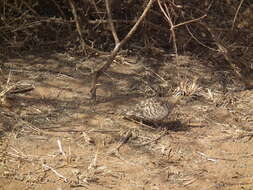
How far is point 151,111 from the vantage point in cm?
396

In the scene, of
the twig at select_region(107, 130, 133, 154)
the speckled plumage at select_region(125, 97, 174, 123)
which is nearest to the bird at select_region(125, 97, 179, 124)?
the speckled plumage at select_region(125, 97, 174, 123)

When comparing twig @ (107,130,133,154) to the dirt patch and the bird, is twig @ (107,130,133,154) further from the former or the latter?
the bird

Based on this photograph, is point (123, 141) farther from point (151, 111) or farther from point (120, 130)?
point (151, 111)

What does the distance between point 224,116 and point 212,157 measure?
2.30 feet

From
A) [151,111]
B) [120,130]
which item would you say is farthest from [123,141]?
[151,111]

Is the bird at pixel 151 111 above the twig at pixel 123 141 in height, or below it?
above

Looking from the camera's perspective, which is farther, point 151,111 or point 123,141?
point 151,111

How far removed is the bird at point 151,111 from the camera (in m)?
3.97

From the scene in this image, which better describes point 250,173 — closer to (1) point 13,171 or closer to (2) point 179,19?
(1) point 13,171

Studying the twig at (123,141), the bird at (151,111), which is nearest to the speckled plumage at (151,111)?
the bird at (151,111)

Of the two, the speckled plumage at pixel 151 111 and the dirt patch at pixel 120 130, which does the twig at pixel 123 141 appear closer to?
the dirt patch at pixel 120 130

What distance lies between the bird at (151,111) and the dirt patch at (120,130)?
9 centimetres

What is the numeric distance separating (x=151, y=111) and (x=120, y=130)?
0.31 meters

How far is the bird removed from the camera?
3.97 metres
